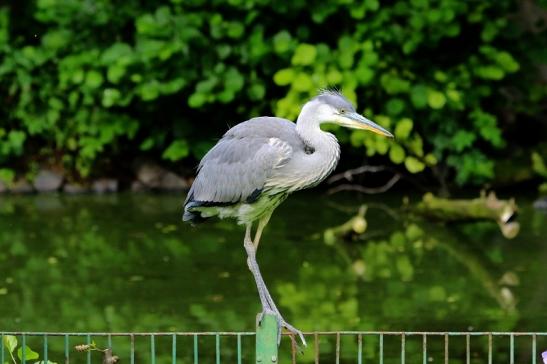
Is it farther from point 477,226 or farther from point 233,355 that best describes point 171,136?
point 233,355

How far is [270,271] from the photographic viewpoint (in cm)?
915

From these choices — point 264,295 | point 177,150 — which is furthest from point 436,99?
point 264,295

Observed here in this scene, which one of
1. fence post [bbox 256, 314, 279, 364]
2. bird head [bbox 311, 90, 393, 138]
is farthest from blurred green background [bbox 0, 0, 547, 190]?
fence post [bbox 256, 314, 279, 364]

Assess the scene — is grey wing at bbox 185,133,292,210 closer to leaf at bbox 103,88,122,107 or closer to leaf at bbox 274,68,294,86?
leaf at bbox 274,68,294,86

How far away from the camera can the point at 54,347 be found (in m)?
7.28

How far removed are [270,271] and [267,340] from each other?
477 centimetres

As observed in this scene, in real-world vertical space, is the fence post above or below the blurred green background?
below

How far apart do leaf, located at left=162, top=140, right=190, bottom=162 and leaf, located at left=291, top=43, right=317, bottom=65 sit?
137 centimetres

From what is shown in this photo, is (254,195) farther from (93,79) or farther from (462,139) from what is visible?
(93,79)

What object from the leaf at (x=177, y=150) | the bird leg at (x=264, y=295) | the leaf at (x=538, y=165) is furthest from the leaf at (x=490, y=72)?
the bird leg at (x=264, y=295)

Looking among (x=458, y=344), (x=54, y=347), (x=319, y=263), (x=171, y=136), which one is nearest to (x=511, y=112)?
(x=171, y=136)

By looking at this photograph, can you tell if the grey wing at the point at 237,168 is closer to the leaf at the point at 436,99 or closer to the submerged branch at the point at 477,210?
the submerged branch at the point at 477,210

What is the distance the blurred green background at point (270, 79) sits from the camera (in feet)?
39.3

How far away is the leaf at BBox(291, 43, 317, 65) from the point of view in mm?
11766
